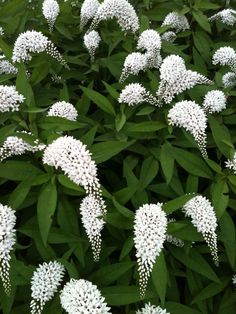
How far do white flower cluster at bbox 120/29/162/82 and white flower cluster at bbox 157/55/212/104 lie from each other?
24 centimetres

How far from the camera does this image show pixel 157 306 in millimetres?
2242

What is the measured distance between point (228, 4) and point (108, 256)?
2753 mm

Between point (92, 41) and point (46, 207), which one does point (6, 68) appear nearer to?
point (92, 41)

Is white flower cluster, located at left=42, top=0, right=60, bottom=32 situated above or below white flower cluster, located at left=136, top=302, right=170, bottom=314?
above

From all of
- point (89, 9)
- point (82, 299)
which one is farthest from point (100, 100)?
point (82, 299)

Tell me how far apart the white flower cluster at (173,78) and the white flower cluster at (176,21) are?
0.83 meters

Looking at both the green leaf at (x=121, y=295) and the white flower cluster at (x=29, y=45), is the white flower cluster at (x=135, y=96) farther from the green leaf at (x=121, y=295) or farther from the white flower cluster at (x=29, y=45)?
the green leaf at (x=121, y=295)

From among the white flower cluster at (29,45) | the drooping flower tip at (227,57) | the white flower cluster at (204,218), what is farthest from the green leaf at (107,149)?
the drooping flower tip at (227,57)

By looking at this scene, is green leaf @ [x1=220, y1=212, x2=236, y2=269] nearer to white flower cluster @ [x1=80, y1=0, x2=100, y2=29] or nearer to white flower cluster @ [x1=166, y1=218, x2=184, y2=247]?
white flower cluster @ [x1=166, y1=218, x2=184, y2=247]

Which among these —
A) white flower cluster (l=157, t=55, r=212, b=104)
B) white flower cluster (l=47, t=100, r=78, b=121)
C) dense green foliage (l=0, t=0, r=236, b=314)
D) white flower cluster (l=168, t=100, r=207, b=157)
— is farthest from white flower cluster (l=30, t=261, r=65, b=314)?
white flower cluster (l=157, t=55, r=212, b=104)

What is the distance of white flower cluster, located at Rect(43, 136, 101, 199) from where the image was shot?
82.7 inches

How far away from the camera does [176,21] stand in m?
3.46

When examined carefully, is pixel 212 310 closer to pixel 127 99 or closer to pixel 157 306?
pixel 157 306

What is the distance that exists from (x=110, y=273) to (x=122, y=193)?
0.43 m
